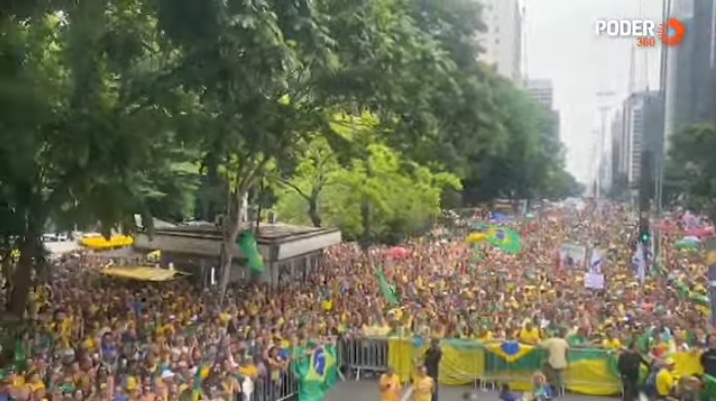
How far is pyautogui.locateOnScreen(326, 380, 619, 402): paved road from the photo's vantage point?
3566 millimetres

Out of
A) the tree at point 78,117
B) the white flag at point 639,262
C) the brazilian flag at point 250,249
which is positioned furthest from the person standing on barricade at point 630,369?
the tree at point 78,117

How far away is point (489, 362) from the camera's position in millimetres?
3602

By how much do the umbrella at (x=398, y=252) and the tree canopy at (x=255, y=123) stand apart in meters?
0.05

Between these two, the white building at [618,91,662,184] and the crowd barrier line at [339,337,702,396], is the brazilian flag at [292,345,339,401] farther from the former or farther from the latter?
the white building at [618,91,662,184]

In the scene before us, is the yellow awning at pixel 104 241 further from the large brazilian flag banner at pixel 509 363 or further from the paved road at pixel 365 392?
the large brazilian flag banner at pixel 509 363

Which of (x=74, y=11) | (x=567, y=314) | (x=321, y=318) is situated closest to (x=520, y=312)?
(x=567, y=314)

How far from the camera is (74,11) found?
357 centimetres

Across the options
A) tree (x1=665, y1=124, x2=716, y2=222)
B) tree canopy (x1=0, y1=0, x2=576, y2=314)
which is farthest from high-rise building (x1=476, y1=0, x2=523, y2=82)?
tree (x1=665, y1=124, x2=716, y2=222)

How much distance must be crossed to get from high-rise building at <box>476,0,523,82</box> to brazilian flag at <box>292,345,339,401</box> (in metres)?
1.24

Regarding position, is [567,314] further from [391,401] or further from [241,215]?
[241,215]

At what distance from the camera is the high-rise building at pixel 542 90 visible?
3541mm

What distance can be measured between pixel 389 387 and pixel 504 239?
0.70 metres

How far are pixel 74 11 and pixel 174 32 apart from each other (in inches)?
14.8

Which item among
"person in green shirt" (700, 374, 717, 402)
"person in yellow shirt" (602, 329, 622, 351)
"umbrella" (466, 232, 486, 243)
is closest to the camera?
"person in green shirt" (700, 374, 717, 402)
